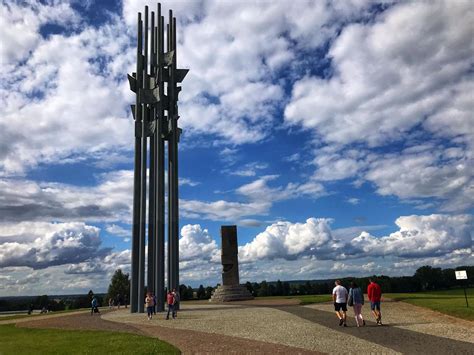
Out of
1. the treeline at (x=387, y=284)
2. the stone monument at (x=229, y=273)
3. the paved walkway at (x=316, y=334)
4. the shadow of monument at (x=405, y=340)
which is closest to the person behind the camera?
the shadow of monument at (x=405, y=340)

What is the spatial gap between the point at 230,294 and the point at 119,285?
2336 cm

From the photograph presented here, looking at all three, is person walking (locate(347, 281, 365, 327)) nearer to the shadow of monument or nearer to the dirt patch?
the shadow of monument

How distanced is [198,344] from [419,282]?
53.8 metres

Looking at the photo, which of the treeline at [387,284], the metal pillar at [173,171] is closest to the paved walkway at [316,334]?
the metal pillar at [173,171]

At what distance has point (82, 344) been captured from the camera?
13367mm

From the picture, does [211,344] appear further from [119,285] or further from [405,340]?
[119,285]

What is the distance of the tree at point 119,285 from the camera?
52.5 metres

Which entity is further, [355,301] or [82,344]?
[355,301]

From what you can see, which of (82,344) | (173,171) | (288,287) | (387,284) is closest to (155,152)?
(173,171)

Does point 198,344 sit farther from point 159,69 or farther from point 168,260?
point 159,69

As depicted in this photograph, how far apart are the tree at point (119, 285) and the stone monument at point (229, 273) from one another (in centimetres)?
1983

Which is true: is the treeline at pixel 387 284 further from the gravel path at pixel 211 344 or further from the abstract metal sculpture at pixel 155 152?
the gravel path at pixel 211 344

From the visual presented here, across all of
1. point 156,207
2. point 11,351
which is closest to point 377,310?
point 11,351

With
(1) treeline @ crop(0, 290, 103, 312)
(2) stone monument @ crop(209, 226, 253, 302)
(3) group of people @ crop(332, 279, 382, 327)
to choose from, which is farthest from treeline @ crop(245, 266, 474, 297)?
(3) group of people @ crop(332, 279, 382, 327)
